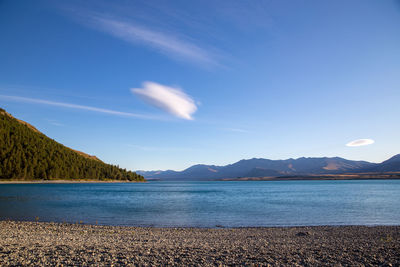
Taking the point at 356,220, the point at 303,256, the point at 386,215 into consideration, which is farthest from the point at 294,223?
the point at 303,256

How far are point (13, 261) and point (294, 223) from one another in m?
31.2

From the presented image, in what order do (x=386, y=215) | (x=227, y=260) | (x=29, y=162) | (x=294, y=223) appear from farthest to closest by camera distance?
(x=29, y=162)
(x=386, y=215)
(x=294, y=223)
(x=227, y=260)

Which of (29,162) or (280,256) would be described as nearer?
(280,256)

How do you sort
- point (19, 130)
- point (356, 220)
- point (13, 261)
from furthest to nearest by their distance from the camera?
point (19, 130) → point (356, 220) → point (13, 261)

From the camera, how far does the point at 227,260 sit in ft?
42.7

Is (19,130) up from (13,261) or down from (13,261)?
up

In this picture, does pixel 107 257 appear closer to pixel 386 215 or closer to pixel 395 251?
pixel 395 251

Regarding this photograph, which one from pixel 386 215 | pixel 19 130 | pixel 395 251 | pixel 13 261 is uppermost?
pixel 19 130

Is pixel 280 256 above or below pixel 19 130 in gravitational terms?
below

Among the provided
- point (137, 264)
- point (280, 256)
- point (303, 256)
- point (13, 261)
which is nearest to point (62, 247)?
point (13, 261)

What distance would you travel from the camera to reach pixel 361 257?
1372 cm

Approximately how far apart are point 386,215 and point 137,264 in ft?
145

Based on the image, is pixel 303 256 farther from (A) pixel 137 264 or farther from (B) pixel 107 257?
(B) pixel 107 257

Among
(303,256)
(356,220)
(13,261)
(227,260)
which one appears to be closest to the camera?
(13,261)
